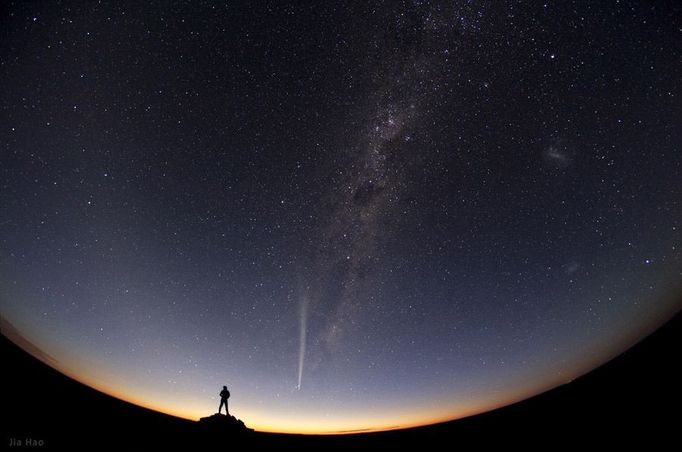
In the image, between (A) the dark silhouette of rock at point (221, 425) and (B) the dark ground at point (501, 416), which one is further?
(A) the dark silhouette of rock at point (221, 425)

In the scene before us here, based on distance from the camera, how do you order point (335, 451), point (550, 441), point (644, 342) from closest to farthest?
point (644, 342) < point (550, 441) < point (335, 451)

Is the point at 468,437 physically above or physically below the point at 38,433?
below

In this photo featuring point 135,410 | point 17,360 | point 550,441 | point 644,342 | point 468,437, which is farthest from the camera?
point 468,437

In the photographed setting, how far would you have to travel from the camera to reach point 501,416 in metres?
6.93

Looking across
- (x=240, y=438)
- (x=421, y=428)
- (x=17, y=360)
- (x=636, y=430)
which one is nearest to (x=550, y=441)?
(x=636, y=430)

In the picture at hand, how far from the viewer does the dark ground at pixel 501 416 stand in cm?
432

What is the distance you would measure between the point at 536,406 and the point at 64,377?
9.47 metres

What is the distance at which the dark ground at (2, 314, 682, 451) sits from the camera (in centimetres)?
432

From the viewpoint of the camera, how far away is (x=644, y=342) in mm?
4898

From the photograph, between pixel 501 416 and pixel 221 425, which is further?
pixel 501 416

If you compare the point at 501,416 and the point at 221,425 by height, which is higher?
the point at 221,425

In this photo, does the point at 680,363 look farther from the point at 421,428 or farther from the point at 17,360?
the point at 17,360

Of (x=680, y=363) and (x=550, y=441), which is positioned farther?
(x=550, y=441)

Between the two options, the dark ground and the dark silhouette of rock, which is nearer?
the dark ground
